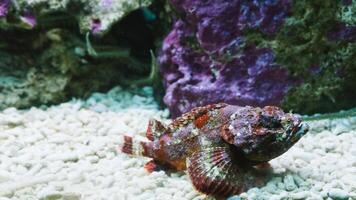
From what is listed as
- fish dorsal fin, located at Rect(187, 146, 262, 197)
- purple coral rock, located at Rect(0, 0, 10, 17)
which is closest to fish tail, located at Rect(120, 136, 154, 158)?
fish dorsal fin, located at Rect(187, 146, 262, 197)

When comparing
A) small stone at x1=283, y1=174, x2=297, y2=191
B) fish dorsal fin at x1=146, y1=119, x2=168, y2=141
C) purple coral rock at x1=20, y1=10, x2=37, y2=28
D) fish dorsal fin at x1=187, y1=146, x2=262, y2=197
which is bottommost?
small stone at x1=283, y1=174, x2=297, y2=191

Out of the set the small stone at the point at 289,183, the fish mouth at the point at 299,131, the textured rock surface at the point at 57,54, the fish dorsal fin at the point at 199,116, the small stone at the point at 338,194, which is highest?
the textured rock surface at the point at 57,54

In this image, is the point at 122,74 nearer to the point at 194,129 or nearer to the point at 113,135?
the point at 113,135

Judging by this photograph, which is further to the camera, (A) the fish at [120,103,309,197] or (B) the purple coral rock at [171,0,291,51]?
(B) the purple coral rock at [171,0,291,51]

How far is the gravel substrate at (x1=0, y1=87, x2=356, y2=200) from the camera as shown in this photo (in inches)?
109

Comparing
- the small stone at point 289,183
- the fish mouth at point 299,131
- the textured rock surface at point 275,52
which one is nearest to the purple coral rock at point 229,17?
the textured rock surface at point 275,52

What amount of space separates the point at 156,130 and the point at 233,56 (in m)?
1.11

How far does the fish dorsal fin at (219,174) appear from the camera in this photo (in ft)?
8.79

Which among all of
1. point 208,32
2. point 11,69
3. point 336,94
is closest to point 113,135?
point 208,32

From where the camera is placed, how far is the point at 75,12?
178 inches

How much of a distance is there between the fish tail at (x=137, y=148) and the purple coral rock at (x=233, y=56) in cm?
89

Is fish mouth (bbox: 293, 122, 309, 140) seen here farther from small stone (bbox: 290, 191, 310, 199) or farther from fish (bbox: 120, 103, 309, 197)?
small stone (bbox: 290, 191, 310, 199)

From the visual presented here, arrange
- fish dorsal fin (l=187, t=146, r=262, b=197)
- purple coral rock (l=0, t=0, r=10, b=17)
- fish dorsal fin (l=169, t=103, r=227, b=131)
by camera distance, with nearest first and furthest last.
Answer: fish dorsal fin (l=187, t=146, r=262, b=197) < fish dorsal fin (l=169, t=103, r=227, b=131) < purple coral rock (l=0, t=0, r=10, b=17)

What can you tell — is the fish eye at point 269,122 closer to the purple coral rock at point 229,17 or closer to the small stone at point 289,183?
the small stone at point 289,183
